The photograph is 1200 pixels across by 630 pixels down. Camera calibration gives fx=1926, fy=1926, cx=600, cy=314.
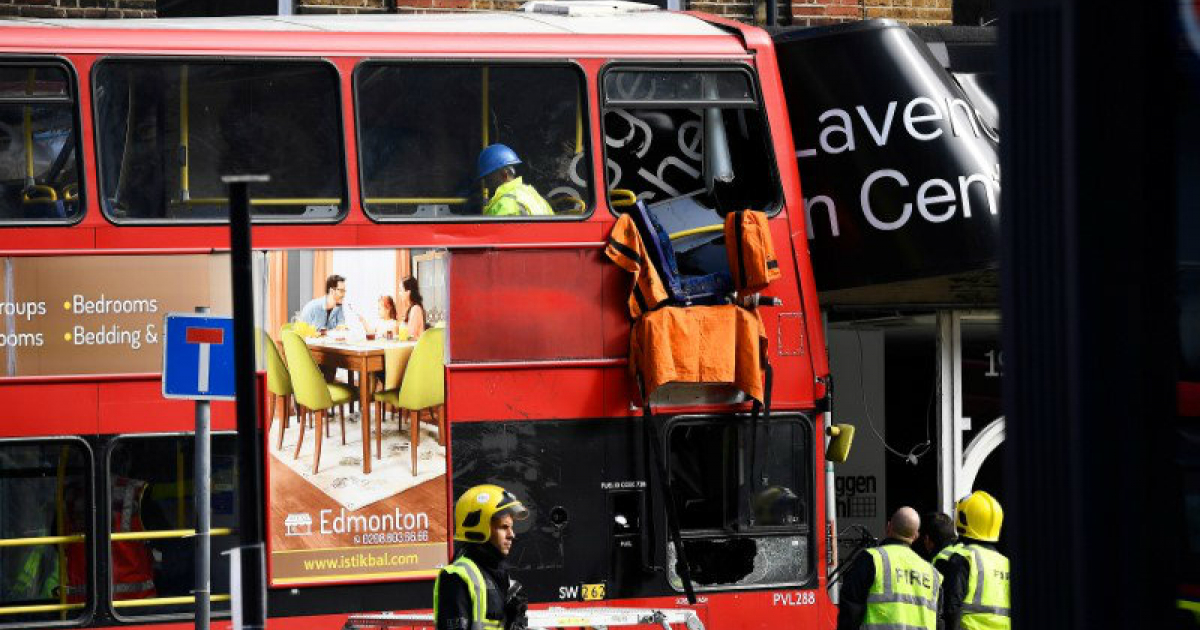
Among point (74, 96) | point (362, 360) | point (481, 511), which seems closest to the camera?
point (481, 511)

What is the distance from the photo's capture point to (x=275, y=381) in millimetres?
10633

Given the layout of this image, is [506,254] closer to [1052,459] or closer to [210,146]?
[210,146]

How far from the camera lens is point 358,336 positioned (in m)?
10.8

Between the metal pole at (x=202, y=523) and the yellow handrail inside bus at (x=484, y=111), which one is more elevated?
the yellow handrail inside bus at (x=484, y=111)

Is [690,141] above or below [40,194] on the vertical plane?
above

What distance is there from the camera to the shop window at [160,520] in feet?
34.2

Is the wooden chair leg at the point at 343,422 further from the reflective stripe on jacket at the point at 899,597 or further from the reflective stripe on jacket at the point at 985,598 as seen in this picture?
the reflective stripe on jacket at the point at 985,598

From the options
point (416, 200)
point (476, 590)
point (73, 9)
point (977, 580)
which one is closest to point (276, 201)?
point (416, 200)

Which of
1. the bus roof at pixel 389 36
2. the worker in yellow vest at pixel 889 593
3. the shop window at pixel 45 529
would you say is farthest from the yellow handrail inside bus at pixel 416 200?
the worker in yellow vest at pixel 889 593

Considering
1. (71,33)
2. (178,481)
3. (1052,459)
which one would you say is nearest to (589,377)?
(178,481)

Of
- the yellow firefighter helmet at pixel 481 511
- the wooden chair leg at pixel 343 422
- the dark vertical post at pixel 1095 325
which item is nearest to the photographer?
the dark vertical post at pixel 1095 325

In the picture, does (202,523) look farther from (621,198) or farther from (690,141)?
(690,141)

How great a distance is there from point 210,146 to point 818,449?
390 centimetres

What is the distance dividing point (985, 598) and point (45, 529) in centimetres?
503
